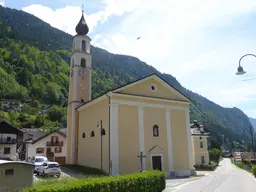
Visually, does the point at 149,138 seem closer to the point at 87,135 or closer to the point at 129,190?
the point at 87,135

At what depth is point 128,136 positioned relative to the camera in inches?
Result: 876

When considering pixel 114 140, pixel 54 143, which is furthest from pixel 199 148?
pixel 54 143

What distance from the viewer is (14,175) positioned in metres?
11.7

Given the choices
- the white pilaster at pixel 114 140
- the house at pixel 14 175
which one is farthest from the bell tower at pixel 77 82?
the house at pixel 14 175

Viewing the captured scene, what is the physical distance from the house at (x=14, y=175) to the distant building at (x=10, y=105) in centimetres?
10621

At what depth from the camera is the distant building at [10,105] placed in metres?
108

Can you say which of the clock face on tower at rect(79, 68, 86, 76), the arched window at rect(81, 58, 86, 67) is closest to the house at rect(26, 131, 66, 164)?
the clock face on tower at rect(79, 68, 86, 76)

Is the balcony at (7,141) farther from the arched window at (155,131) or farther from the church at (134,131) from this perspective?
the arched window at (155,131)

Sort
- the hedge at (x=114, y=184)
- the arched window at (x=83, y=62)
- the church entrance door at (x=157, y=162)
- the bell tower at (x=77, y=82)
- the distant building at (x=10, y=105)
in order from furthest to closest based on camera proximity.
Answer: the distant building at (x=10, y=105), the arched window at (x=83, y=62), the bell tower at (x=77, y=82), the church entrance door at (x=157, y=162), the hedge at (x=114, y=184)

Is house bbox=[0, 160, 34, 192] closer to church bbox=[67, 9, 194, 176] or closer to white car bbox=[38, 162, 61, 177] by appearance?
white car bbox=[38, 162, 61, 177]

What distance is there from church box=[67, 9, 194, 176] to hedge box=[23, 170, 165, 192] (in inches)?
263

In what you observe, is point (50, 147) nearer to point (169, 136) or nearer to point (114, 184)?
point (169, 136)

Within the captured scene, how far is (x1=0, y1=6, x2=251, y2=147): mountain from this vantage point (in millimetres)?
121312

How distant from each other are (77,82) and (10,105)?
301 ft
